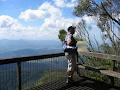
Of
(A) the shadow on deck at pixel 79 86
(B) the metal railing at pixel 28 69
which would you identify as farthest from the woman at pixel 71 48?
(B) the metal railing at pixel 28 69

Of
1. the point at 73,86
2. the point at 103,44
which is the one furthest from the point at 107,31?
the point at 73,86

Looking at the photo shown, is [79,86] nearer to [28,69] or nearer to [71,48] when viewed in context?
[71,48]

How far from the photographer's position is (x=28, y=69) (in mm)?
8742

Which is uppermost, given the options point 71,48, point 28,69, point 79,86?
point 71,48

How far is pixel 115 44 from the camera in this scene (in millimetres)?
20922

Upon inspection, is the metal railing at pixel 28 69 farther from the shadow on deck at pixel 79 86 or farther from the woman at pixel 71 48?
the woman at pixel 71 48

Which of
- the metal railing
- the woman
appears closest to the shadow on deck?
the metal railing

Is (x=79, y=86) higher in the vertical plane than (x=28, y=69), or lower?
lower

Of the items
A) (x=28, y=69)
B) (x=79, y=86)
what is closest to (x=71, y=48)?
(x=79, y=86)

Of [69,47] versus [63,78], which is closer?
[69,47]

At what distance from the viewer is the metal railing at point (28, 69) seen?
308 inches

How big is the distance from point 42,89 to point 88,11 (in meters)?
11.9

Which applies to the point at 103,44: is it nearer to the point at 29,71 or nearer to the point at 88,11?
the point at 88,11

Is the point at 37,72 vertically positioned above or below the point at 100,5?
below
